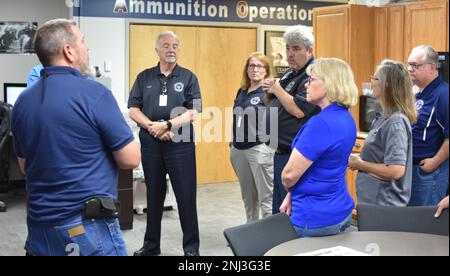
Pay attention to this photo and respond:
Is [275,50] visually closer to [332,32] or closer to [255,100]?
[332,32]

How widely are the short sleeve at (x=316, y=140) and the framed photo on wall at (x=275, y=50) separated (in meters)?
5.76

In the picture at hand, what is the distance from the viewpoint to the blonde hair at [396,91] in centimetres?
322

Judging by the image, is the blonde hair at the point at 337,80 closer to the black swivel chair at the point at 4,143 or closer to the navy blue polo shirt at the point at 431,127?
the navy blue polo shirt at the point at 431,127

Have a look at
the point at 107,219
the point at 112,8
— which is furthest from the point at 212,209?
the point at 107,219

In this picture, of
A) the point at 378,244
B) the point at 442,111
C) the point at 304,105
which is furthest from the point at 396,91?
the point at 378,244

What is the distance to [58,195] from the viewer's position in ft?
7.67

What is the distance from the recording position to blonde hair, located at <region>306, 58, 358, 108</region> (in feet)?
9.23

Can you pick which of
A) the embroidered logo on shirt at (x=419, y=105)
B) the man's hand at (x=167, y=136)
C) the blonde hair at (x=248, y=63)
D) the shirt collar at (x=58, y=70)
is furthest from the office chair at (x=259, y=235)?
the blonde hair at (x=248, y=63)

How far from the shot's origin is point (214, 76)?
822 cm

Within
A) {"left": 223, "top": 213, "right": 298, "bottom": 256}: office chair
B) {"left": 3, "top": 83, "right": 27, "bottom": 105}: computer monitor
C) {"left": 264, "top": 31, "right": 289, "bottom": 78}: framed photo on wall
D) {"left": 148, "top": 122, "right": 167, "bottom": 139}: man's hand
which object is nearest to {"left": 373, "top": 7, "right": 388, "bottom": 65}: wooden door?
{"left": 148, "top": 122, "right": 167, "bottom": 139}: man's hand

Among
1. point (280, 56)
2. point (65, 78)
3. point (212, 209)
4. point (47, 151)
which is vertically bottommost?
point (212, 209)
